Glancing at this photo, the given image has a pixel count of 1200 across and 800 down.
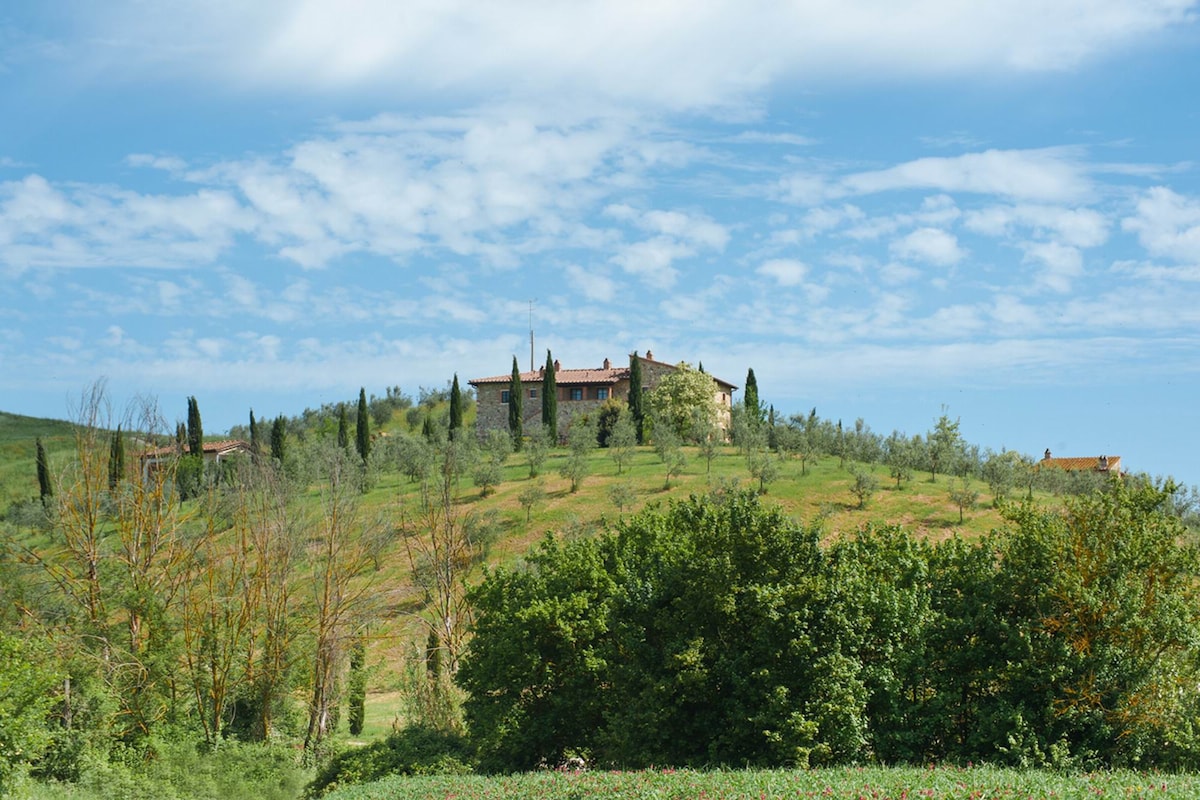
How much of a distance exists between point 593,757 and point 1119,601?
14.7 meters

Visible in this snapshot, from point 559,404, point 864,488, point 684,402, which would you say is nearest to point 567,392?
point 559,404

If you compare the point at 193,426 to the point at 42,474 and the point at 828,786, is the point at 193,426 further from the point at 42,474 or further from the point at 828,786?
the point at 828,786

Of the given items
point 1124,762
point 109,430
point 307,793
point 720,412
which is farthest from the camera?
point 720,412

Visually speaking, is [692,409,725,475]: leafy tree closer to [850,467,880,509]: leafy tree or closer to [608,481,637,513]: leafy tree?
[608,481,637,513]: leafy tree

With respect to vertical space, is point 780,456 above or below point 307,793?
above

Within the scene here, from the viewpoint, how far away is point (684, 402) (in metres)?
101

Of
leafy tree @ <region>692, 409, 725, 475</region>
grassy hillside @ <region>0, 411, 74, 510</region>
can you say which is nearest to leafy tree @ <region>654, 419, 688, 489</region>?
leafy tree @ <region>692, 409, 725, 475</region>

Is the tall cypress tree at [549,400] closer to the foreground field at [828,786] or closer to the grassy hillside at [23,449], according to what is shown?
the grassy hillside at [23,449]

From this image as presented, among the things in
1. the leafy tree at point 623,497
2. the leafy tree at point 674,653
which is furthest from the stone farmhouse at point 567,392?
the leafy tree at point 674,653

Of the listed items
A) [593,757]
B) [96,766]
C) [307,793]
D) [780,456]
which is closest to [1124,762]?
[593,757]

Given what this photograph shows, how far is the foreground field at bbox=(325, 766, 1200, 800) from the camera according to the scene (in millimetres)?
17797

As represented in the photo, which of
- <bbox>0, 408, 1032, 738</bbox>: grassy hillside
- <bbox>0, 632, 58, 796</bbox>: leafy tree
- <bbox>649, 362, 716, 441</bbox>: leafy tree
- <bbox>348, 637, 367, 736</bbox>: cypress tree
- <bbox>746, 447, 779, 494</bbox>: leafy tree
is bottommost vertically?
<bbox>348, 637, 367, 736</bbox>: cypress tree

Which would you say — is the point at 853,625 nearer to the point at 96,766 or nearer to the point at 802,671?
the point at 802,671

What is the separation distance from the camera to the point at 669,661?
2800cm
